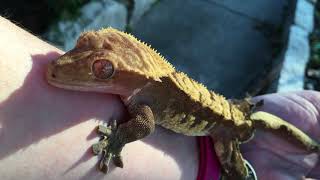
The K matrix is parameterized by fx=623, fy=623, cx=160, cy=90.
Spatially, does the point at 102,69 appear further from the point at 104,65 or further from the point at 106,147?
the point at 106,147

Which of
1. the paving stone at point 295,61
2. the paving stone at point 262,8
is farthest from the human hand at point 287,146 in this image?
the paving stone at point 262,8

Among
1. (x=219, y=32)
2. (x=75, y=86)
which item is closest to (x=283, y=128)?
(x=75, y=86)

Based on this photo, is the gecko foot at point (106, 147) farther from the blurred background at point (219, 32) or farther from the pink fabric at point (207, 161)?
the blurred background at point (219, 32)

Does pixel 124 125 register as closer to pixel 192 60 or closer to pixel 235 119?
pixel 235 119

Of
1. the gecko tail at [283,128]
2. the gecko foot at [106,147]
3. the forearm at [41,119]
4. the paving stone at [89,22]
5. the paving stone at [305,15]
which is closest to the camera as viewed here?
the forearm at [41,119]

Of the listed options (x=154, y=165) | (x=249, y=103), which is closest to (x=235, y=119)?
(x=249, y=103)

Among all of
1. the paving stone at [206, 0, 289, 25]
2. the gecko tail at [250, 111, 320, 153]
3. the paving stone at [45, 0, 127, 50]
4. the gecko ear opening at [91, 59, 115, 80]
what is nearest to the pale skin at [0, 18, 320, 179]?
the gecko ear opening at [91, 59, 115, 80]

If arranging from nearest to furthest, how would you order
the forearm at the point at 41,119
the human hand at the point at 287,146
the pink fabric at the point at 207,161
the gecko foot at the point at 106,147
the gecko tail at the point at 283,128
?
the forearm at the point at 41,119
the gecko foot at the point at 106,147
the pink fabric at the point at 207,161
the gecko tail at the point at 283,128
the human hand at the point at 287,146
